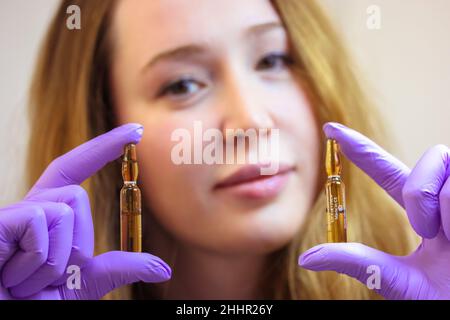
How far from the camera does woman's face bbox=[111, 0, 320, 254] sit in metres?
1.00

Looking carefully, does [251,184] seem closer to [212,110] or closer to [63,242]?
[212,110]

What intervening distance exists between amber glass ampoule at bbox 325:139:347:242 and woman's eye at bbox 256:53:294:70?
0.22m

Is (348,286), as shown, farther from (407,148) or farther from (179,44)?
(179,44)

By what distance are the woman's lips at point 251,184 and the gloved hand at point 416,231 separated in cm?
15

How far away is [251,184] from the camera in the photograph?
3.28ft

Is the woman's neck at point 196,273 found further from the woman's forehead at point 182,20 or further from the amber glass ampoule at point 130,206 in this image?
the woman's forehead at point 182,20

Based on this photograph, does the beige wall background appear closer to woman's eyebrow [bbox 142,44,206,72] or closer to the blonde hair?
the blonde hair

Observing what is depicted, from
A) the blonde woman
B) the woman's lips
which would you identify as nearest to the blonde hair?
the blonde woman

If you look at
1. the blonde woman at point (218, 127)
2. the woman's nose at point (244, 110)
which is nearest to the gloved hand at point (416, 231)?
the blonde woman at point (218, 127)

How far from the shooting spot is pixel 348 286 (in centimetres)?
106

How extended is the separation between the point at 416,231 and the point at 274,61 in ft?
1.30

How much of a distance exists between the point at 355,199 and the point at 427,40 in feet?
1.12
